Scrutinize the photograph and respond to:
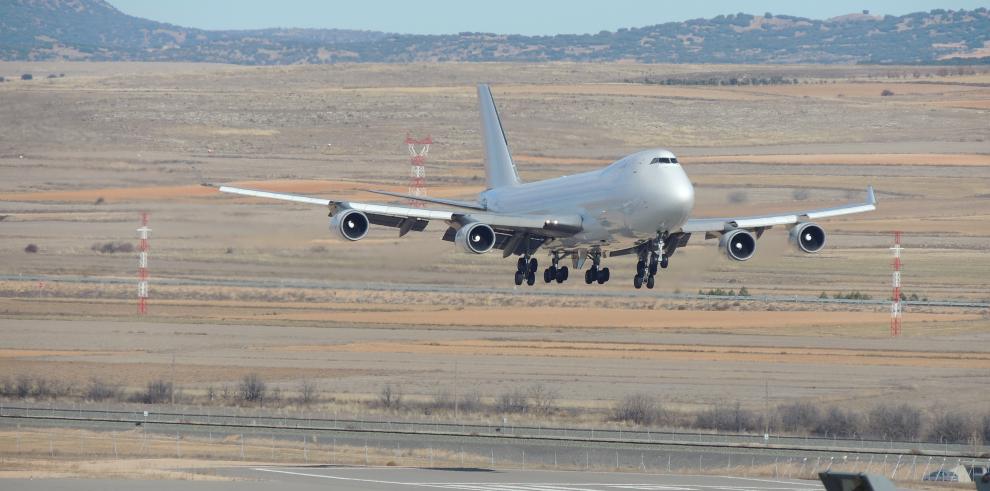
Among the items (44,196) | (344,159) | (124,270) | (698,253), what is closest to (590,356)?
(698,253)

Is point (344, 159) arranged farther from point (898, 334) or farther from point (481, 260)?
point (898, 334)

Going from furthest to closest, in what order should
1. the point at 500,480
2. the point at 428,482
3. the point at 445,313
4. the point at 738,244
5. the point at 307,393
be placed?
the point at 445,313, the point at 307,393, the point at 500,480, the point at 428,482, the point at 738,244

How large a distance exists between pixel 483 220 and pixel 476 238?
0.85m

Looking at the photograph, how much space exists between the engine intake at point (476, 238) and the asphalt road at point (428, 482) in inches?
340

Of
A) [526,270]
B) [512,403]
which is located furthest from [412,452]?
[512,403]

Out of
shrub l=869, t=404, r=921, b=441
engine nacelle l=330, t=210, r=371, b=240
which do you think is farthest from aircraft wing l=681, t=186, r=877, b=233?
shrub l=869, t=404, r=921, b=441

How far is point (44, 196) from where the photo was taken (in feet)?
525

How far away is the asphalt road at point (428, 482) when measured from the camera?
189ft

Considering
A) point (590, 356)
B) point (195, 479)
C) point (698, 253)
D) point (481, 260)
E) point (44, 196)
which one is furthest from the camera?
point (44, 196)

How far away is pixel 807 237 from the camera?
64562 mm

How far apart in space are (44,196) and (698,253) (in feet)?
340

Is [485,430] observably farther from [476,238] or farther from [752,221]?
[752,221]

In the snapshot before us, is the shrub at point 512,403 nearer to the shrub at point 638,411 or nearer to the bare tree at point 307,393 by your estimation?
the shrub at point 638,411

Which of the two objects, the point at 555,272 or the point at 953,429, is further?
the point at 953,429
